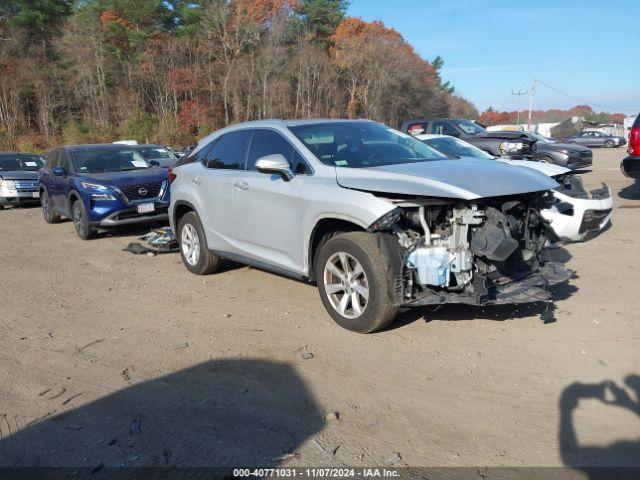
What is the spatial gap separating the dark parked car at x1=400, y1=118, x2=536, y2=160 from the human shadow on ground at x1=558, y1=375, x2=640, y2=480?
883cm

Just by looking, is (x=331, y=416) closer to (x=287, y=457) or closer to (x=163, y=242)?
(x=287, y=457)

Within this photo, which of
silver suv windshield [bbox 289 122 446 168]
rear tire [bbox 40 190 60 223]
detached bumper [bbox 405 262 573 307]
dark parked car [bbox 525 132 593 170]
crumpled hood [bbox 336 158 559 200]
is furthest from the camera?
dark parked car [bbox 525 132 593 170]

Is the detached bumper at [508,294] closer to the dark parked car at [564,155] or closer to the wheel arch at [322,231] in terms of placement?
the wheel arch at [322,231]

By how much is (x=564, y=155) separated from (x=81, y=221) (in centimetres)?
1290

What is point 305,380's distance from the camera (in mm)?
4000

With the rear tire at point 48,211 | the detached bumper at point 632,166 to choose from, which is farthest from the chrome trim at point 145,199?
the detached bumper at point 632,166

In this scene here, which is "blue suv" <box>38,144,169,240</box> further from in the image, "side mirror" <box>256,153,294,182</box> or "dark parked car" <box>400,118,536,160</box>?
"dark parked car" <box>400,118,536,160</box>

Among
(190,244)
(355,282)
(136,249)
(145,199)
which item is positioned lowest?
(136,249)

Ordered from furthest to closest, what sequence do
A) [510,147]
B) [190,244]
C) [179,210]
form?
1. [510,147]
2. [179,210]
3. [190,244]

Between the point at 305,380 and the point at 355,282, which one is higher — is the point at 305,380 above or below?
below

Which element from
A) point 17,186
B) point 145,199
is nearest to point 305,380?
point 145,199

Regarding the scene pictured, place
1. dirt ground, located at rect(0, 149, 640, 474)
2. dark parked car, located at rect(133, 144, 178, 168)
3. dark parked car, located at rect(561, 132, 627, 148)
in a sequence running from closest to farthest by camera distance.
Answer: dirt ground, located at rect(0, 149, 640, 474)
dark parked car, located at rect(133, 144, 178, 168)
dark parked car, located at rect(561, 132, 627, 148)

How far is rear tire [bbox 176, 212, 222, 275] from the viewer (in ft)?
22.1

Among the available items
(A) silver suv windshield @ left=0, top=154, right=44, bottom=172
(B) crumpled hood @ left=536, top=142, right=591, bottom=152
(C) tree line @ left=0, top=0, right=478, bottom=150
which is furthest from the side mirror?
(C) tree line @ left=0, top=0, right=478, bottom=150
